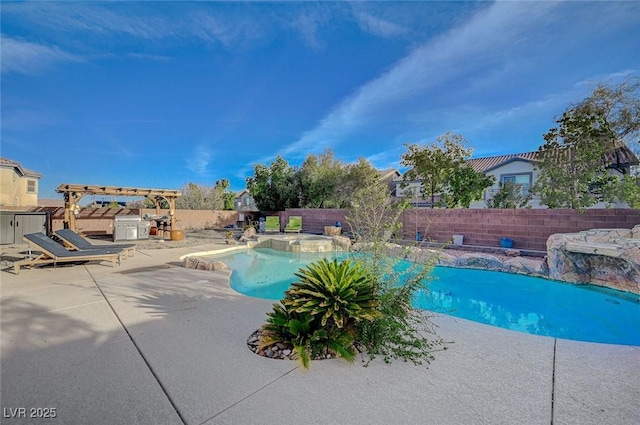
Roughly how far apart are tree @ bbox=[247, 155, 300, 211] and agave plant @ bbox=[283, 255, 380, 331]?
18294mm

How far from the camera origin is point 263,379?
229 centimetres

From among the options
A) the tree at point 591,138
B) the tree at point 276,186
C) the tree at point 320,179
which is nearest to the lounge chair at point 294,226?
the tree at point 320,179

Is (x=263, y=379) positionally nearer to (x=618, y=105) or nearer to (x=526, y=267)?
(x=526, y=267)

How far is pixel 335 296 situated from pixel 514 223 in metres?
10.7

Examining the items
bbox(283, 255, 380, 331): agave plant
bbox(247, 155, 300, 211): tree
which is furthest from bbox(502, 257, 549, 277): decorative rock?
bbox(247, 155, 300, 211): tree

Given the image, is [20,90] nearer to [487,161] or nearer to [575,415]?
[575,415]

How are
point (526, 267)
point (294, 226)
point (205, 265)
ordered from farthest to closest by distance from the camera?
point (294, 226), point (526, 267), point (205, 265)

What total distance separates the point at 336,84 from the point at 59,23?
31.1 ft

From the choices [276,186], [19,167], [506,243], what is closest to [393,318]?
[506,243]

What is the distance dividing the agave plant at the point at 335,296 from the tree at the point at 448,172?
12879mm

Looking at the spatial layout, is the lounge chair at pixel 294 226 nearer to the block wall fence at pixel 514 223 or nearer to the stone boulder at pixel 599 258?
the block wall fence at pixel 514 223

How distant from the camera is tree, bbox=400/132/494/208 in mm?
14078

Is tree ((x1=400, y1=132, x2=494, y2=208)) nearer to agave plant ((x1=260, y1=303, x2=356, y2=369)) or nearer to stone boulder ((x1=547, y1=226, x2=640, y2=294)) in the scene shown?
stone boulder ((x1=547, y1=226, x2=640, y2=294))

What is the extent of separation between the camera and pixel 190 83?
488 inches
